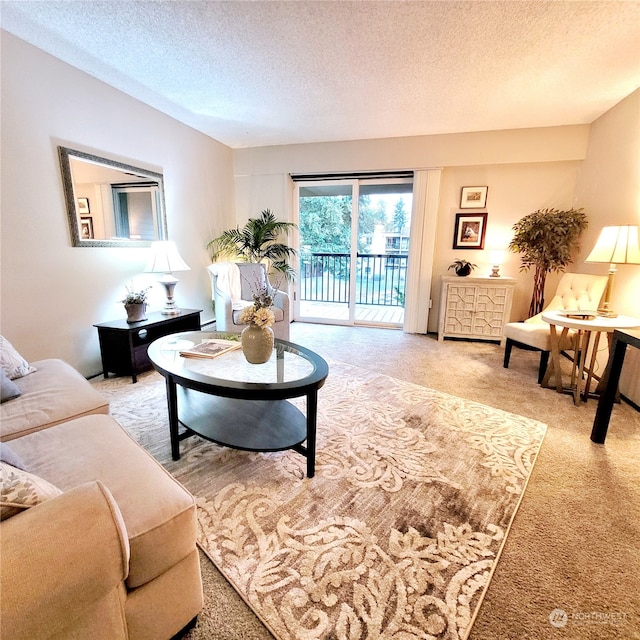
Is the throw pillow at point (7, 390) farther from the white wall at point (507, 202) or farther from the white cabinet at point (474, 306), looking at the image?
the white wall at point (507, 202)

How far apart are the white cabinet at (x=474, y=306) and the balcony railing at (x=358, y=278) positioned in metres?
0.89

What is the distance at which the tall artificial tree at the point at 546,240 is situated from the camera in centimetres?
340

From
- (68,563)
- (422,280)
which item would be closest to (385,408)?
(68,563)

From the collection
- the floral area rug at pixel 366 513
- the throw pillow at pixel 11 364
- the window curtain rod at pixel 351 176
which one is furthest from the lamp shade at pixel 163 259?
the window curtain rod at pixel 351 176

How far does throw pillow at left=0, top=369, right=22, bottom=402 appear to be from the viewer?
1.44 meters

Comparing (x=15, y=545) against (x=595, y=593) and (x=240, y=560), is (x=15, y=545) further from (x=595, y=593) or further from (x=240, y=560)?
(x=595, y=593)

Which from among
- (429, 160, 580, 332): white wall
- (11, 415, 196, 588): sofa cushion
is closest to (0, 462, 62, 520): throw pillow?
(11, 415, 196, 588): sofa cushion

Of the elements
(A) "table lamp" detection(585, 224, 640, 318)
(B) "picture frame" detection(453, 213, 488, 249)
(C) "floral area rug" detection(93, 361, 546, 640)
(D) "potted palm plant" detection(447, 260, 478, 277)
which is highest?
(B) "picture frame" detection(453, 213, 488, 249)

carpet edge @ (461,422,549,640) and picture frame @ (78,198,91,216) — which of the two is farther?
picture frame @ (78,198,91,216)

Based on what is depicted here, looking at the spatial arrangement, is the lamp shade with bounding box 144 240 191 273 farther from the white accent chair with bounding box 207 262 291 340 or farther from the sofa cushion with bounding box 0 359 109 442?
the sofa cushion with bounding box 0 359 109 442

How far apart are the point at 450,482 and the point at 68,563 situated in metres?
1.52

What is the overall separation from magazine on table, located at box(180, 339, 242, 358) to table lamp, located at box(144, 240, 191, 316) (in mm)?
1280

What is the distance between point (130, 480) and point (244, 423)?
82 cm

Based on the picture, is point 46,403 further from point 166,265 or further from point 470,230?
point 470,230
